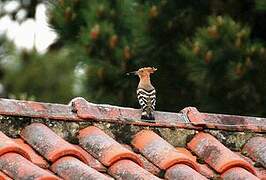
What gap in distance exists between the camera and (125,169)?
3.51 meters

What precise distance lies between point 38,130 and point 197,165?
632mm

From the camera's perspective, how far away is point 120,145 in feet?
12.2

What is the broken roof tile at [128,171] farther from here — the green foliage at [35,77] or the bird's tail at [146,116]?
the green foliage at [35,77]

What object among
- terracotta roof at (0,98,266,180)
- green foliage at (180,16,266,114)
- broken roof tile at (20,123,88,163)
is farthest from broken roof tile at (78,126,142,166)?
green foliage at (180,16,266,114)

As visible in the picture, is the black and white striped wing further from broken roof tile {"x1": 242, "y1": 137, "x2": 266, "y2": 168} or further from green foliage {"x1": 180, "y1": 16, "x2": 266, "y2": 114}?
green foliage {"x1": 180, "y1": 16, "x2": 266, "y2": 114}

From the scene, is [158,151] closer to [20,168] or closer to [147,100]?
[20,168]

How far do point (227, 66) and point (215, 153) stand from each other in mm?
4685

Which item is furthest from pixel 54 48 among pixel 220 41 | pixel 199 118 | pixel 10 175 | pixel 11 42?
pixel 10 175

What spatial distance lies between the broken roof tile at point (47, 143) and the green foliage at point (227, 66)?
15.6 feet

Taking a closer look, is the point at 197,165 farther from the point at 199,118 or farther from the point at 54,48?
the point at 54,48

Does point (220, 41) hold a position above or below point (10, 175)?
above

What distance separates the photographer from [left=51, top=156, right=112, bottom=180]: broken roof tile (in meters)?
3.33

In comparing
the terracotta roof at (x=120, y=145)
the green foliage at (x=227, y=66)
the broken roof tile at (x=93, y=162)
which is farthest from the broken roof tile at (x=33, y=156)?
the green foliage at (x=227, y=66)

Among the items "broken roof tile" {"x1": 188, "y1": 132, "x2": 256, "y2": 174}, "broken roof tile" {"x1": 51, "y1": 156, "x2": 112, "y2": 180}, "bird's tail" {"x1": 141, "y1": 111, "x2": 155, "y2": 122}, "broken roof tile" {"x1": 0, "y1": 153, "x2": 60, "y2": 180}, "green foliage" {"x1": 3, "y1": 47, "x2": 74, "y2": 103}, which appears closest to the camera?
"broken roof tile" {"x1": 0, "y1": 153, "x2": 60, "y2": 180}
